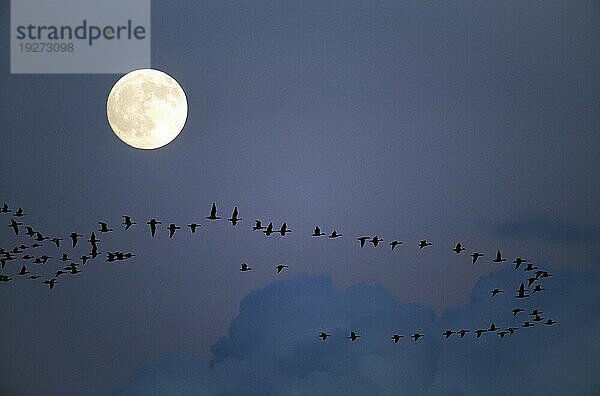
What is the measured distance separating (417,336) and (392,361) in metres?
0.19

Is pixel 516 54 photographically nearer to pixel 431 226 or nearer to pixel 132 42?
pixel 431 226

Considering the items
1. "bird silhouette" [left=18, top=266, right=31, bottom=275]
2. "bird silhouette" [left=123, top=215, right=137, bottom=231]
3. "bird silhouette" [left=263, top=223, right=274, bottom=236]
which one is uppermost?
"bird silhouette" [left=123, top=215, right=137, bottom=231]

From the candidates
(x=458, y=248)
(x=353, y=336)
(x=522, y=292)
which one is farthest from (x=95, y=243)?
(x=522, y=292)

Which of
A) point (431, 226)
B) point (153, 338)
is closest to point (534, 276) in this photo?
point (431, 226)

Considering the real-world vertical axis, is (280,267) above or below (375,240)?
below

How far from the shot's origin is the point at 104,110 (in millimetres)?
4082

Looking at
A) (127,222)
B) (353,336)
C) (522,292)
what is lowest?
(353,336)

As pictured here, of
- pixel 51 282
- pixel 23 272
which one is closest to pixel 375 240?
pixel 51 282

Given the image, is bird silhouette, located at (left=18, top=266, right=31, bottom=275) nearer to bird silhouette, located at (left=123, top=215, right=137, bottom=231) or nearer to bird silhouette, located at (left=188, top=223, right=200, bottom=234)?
bird silhouette, located at (left=123, top=215, right=137, bottom=231)

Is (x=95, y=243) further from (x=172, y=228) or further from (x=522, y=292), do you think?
(x=522, y=292)

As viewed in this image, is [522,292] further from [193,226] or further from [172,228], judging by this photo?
[172,228]

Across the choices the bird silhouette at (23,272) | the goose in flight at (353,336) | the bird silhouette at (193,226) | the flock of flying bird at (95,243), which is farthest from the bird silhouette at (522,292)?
the bird silhouette at (23,272)

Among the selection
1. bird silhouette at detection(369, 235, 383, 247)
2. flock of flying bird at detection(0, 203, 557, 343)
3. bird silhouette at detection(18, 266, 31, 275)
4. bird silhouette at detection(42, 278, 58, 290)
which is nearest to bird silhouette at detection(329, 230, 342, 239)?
flock of flying bird at detection(0, 203, 557, 343)

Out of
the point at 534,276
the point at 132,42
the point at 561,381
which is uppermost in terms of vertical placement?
the point at 132,42
